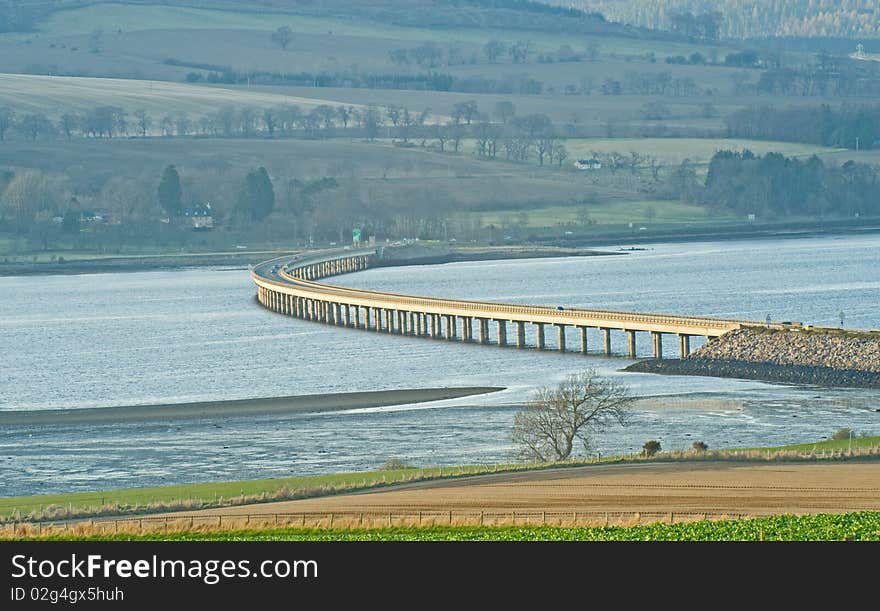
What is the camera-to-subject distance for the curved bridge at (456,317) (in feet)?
283

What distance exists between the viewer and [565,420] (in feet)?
193

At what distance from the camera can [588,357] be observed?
90.0 metres

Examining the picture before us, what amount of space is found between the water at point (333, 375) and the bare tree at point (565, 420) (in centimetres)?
87

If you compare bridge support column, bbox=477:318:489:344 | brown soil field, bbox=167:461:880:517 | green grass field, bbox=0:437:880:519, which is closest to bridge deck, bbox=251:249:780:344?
bridge support column, bbox=477:318:489:344

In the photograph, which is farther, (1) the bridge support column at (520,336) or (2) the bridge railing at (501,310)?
(1) the bridge support column at (520,336)

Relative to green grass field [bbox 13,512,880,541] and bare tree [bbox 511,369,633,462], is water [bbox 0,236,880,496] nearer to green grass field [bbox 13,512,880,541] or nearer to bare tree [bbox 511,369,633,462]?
bare tree [bbox 511,369,633,462]

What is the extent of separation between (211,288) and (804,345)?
91.7 metres

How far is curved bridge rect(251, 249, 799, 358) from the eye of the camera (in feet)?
283

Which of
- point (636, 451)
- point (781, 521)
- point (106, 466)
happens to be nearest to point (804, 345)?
point (636, 451)

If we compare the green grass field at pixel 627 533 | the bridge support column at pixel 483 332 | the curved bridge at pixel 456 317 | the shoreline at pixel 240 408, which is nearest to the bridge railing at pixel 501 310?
the curved bridge at pixel 456 317

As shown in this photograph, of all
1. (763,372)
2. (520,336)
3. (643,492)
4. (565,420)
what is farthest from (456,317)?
(643,492)

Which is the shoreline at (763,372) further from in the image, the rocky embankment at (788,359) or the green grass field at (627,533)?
the green grass field at (627,533)

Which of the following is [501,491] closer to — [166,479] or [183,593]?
[166,479]

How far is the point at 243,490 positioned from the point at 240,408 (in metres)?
24.5
